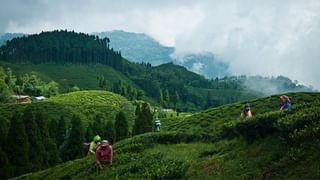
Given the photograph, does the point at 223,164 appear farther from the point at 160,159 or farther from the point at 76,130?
the point at 76,130

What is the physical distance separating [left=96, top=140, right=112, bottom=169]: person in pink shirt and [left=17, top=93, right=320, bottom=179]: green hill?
2.11 ft

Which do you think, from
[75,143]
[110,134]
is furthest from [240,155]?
[110,134]

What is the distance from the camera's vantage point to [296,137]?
20.3 meters

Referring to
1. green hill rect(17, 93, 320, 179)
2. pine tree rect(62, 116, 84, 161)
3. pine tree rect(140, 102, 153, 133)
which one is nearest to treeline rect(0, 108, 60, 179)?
pine tree rect(62, 116, 84, 161)

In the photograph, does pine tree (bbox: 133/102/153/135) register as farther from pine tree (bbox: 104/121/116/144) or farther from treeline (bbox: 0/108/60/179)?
treeline (bbox: 0/108/60/179)

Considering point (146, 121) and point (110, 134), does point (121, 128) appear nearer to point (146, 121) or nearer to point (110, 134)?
point (110, 134)

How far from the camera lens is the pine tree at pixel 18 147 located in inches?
2618

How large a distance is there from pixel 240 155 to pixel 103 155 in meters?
9.56

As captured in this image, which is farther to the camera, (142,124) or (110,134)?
(110,134)

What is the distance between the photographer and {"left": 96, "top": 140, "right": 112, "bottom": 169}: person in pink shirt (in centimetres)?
2903

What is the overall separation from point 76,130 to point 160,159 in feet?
190

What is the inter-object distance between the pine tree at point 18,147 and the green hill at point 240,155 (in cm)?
3198

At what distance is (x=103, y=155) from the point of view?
2988cm

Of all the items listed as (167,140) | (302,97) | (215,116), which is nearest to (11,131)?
(215,116)
